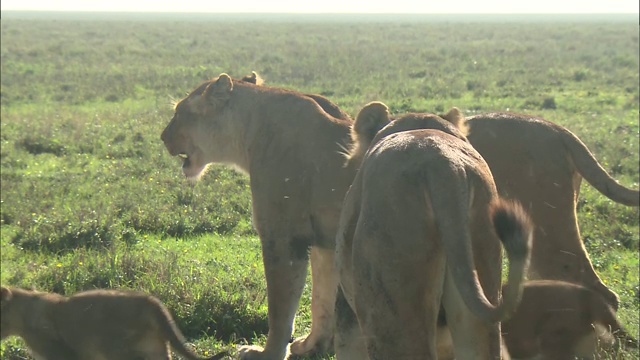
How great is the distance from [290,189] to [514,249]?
2577 millimetres

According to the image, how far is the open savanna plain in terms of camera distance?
22.7 feet

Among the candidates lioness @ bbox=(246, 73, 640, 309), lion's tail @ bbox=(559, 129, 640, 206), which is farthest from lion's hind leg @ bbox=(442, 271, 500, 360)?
lioness @ bbox=(246, 73, 640, 309)

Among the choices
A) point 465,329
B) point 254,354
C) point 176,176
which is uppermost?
point 465,329

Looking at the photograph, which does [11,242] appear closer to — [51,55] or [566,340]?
[566,340]

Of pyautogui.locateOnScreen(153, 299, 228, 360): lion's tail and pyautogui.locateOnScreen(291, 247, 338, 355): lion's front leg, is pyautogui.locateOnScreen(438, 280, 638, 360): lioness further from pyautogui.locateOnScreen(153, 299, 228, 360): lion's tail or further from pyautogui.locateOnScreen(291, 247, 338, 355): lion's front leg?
pyautogui.locateOnScreen(153, 299, 228, 360): lion's tail

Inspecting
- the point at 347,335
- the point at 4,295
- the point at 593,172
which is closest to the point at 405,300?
the point at 347,335

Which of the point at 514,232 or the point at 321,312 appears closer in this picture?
the point at 514,232

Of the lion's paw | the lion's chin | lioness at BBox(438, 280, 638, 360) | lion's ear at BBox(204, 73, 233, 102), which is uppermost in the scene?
lion's ear at BBox(204, 73, 233, 102)

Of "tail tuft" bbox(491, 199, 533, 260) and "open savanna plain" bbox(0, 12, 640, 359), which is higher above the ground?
"tail tuft" bbox(491, 199, 533, 260)

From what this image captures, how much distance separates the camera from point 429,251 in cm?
328

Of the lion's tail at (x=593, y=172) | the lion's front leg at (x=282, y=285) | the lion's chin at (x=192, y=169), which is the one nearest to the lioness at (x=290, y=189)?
the lion's front leg at (x=282, y=285)

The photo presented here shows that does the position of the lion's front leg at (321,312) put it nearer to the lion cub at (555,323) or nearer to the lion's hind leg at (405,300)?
the lion cub at (555,323)

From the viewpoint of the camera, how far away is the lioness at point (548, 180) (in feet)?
18.0

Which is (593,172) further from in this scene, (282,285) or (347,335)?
(347,335)
